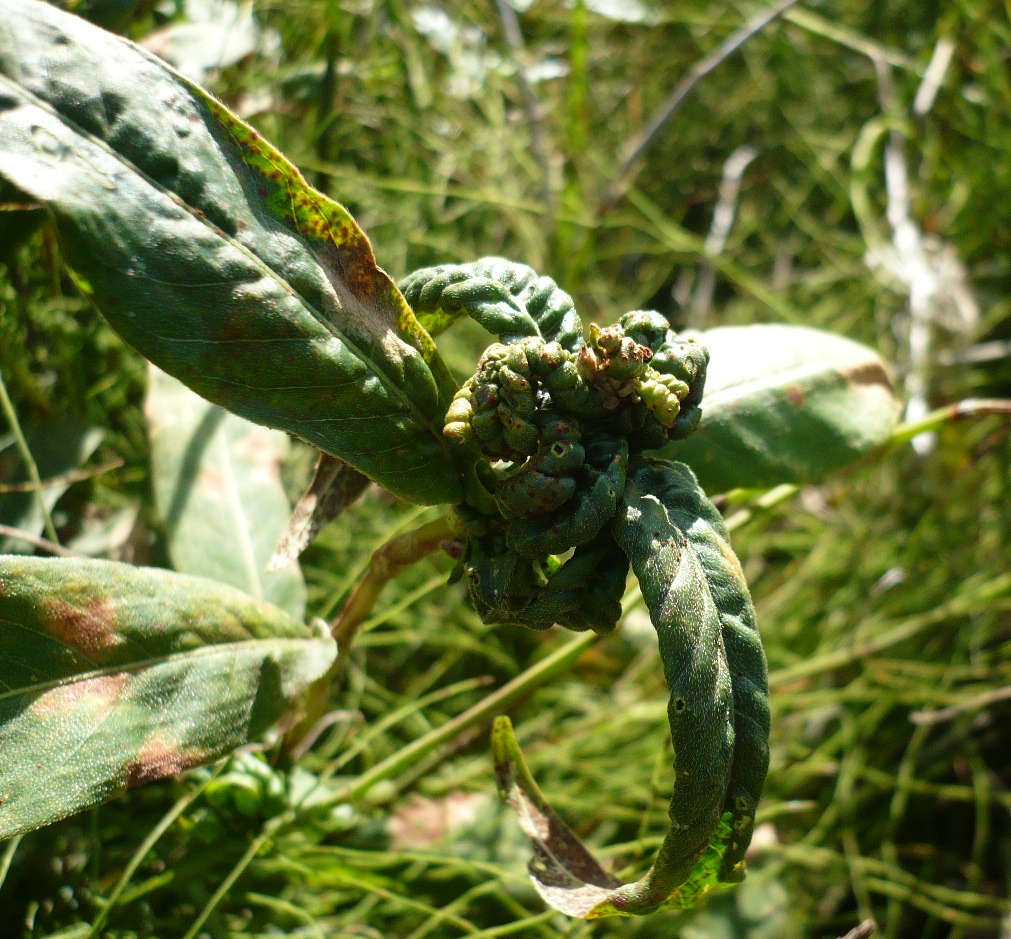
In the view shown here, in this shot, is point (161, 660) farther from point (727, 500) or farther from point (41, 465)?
point (727, 500)

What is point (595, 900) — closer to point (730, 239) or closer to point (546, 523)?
point (546, 523)

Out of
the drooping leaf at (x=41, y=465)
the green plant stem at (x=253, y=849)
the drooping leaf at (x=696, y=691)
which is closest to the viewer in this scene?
the drooping leaf at (x=696, y=691)

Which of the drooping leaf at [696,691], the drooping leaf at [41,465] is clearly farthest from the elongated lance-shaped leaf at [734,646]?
the drooping leaf at [41,465]

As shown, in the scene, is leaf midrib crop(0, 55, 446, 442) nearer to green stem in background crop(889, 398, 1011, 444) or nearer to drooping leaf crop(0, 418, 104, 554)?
drooping leaf crop(0, 418, 104, 554)

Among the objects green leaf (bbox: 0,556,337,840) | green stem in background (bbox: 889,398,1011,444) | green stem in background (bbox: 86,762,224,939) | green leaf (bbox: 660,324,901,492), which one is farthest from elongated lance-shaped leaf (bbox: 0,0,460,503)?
→ green stem in background (bbox: 889,398,1011,444)

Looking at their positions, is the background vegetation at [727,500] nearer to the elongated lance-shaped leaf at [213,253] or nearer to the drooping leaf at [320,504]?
the drooping leaf at [320,504]

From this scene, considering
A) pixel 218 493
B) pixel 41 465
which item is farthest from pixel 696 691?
pixel 41 465

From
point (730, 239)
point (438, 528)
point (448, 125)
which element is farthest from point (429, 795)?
point (730, 239)
